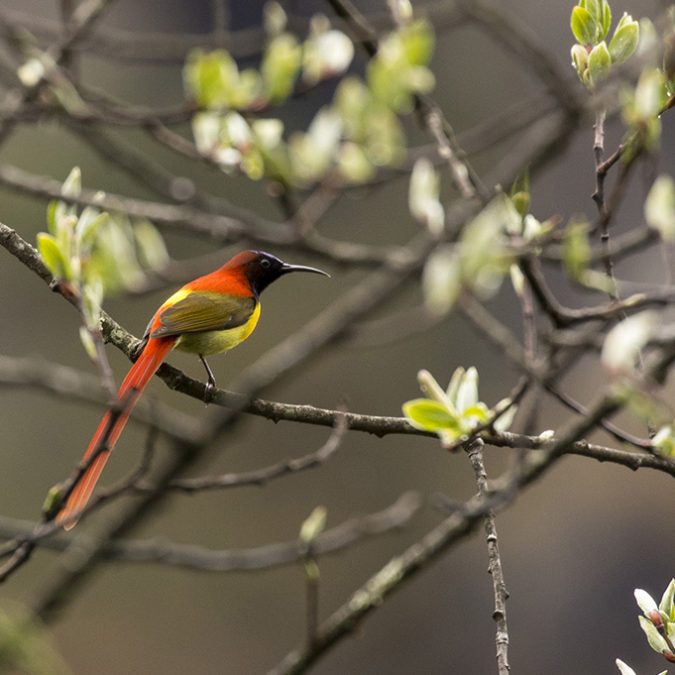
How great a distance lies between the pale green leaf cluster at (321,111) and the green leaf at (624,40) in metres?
0.73

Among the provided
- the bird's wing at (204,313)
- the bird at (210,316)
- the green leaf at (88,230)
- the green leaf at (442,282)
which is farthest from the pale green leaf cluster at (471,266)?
the bird's wing at (204,313)

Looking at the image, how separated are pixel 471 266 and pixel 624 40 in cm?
127

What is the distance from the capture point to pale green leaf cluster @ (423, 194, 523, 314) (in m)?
1.34

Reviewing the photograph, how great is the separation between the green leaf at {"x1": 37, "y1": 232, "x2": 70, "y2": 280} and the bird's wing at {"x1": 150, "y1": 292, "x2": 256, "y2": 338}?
1694mm

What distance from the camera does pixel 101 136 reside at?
5.79 feet

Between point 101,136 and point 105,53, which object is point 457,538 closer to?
point 101,136

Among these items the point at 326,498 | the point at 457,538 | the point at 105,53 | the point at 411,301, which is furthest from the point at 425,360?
the point at 457,538

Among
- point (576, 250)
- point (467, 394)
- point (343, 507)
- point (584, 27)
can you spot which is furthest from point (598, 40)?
point (343, 507)

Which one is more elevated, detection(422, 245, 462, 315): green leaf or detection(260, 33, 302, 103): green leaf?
detection(260, 33, 302, 103): green leaf

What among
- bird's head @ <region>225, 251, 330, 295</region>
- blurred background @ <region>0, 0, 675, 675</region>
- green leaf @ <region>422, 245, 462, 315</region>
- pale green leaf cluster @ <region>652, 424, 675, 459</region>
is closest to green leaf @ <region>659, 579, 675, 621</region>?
pale green leaf cluster @ <region>652, 424, 675, 459</region>

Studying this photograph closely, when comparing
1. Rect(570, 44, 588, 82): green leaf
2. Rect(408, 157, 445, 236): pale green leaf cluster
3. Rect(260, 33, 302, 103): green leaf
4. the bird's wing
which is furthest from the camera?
the bird's wing

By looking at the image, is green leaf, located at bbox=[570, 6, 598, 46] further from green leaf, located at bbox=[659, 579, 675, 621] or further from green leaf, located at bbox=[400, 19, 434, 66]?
green leaf, located at bbox=[659, 579, 675, 621]

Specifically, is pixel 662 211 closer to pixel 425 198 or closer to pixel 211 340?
pixel 425 198

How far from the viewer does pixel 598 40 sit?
96.0 inches
